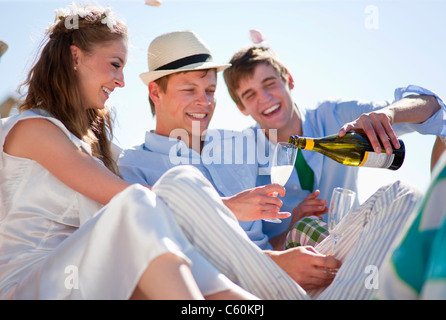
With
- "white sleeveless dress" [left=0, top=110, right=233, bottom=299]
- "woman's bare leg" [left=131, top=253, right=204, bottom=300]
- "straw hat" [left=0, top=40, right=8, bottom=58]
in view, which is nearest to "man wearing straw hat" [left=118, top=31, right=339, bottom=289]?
"straw hat" [left=0, top=40, right=8, bottom=58]

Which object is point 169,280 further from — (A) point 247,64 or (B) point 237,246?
(A) point 247,64

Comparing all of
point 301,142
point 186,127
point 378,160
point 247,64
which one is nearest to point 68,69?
point 186,127

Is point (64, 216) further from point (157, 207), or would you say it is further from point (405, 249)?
point (405, 249)

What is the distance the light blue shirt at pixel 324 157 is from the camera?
341 centimetres

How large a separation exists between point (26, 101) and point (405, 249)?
196 cm

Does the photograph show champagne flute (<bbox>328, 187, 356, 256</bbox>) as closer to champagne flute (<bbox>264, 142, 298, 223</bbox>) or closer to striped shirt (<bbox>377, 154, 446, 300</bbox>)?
champagne flute (<bbox>264, 142, 298, 223</bbox>)

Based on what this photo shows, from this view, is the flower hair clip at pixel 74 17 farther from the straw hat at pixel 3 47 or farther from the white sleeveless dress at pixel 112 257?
the white sleeveless dress at pixel 112 257

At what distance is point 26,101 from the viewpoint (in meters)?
2.46

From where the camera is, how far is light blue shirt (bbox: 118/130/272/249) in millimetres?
3119

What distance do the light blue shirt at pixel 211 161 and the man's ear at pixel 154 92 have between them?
0.95ft

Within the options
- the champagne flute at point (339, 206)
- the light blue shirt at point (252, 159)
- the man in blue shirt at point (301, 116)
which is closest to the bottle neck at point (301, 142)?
the man in blue shirt at point (301, 116)

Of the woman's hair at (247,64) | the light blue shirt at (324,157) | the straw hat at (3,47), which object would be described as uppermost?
the straw hat at (3,47)

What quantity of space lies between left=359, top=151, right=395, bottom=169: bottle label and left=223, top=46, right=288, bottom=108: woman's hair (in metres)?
1.56
